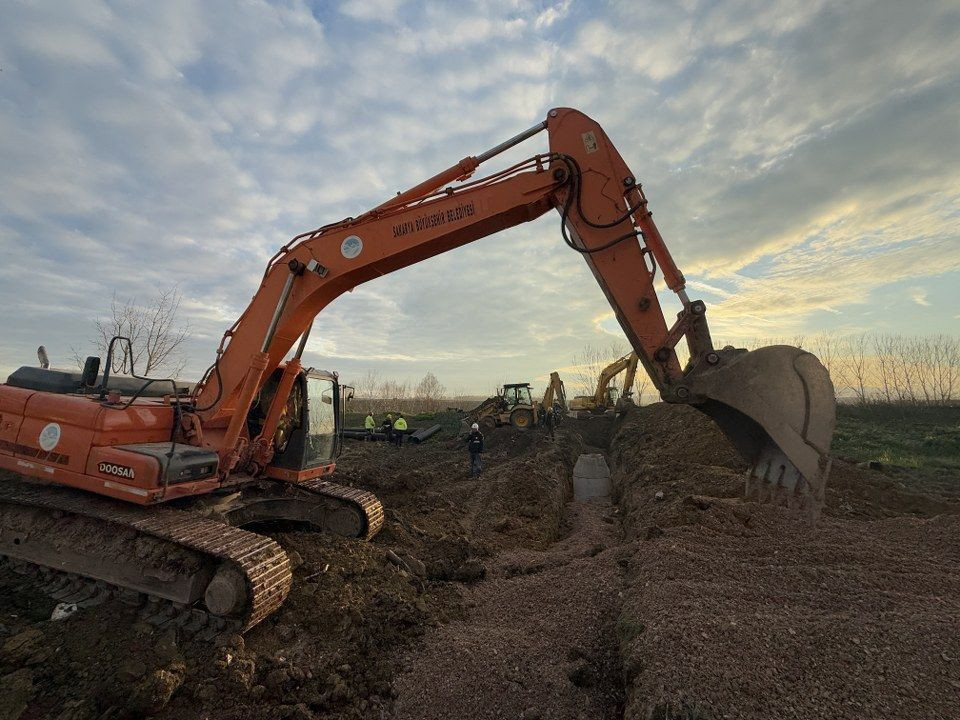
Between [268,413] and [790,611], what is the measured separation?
5.88 metres

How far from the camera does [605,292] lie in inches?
Answer: 209

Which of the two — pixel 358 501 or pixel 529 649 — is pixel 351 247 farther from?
pixel 529 649

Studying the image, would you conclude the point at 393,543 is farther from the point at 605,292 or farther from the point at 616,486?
the point at 616,486

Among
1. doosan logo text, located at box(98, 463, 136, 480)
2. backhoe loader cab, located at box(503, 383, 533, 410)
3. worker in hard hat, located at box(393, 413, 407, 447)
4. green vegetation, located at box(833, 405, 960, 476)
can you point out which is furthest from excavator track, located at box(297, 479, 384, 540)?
backhoe loader cab, located at box(503, 383, 533, 410)

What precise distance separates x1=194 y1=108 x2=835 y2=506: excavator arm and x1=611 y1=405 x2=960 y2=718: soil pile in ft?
2.38

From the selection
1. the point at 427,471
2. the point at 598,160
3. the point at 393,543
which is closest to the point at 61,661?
the point at 393,543

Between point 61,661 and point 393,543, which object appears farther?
point 393,543

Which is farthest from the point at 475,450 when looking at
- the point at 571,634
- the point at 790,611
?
the point at 790,611

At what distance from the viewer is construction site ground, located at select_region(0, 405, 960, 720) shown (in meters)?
3.10

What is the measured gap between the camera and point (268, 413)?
246 inches

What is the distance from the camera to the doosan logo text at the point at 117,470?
459 cm

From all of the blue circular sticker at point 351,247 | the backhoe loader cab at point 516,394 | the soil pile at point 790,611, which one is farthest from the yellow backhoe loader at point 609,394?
the blue circular sticker at point 351,247

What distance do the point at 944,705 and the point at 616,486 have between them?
32.2 ft

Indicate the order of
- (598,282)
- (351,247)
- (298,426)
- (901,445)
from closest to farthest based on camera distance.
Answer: (598,282), (351,247), (298,426), (901,445)
